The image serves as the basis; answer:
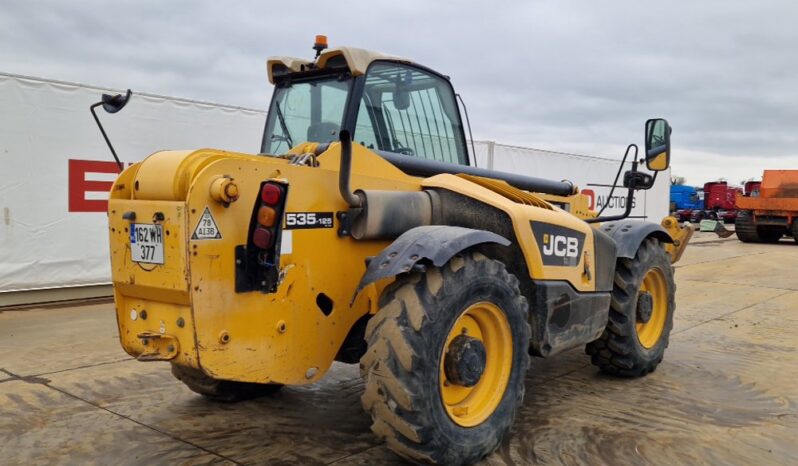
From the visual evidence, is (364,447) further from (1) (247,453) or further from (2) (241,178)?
(2) (241,178)

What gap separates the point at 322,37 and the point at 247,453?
8.60 ft

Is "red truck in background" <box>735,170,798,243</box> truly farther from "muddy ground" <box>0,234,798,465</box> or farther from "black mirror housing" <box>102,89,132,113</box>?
"black mirror housing" <box>102,89,132,113</box>

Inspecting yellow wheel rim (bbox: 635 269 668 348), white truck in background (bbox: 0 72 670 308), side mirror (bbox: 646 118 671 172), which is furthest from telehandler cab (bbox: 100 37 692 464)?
white truck in background (bbox: 0 72 670 308)

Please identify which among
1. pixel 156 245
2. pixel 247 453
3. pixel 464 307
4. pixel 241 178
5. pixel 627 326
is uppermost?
pixel 241 178

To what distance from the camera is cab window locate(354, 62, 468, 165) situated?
4.16 m

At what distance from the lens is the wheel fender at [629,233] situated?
518cm

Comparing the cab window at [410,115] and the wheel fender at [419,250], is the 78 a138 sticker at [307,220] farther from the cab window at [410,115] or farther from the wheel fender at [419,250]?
the cab window at [410,115]

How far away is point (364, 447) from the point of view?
3812 mm

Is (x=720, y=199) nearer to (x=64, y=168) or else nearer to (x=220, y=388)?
(x=64, y=168)

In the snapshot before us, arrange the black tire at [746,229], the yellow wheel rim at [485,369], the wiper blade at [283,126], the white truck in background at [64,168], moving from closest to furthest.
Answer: the yellow wheel rim at [485,369]
the wiper blade at [283,126]
the white truck in background at [64,168]
the black tire at [746,229]

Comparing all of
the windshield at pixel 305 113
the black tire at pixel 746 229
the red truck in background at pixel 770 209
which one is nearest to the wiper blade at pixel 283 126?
the windshield at pixel 305 113

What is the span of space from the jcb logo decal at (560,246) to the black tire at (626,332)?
982mm

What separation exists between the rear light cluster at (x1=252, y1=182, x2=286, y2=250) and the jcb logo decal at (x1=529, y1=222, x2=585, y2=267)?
1.67 metres

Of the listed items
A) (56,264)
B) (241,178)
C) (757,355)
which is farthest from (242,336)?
(56,264)
